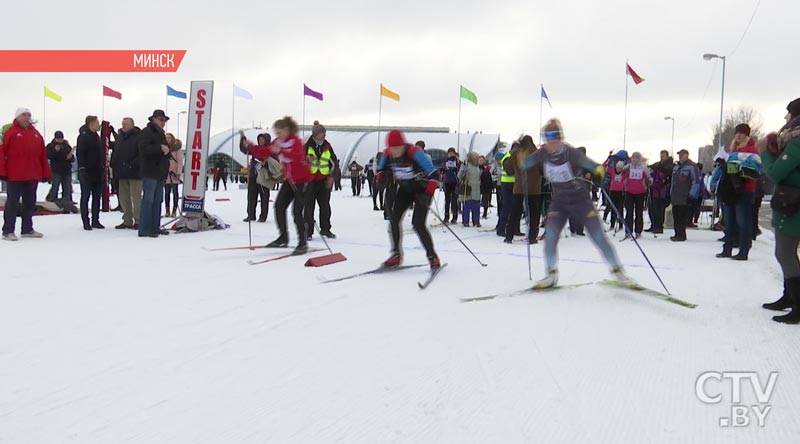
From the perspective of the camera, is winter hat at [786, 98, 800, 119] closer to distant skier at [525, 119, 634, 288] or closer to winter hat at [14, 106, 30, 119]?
distant skier at [525, 119, 634, 288]

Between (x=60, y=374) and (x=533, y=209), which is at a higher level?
(x=533, y=209)

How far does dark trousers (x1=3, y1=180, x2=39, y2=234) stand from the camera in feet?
25.8

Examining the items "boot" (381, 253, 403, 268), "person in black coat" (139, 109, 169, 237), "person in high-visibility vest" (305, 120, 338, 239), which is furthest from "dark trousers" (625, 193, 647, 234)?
"person in black coat" (139, 109, 169, 237)

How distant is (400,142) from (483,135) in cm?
7381

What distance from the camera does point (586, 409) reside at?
2469 millimetres

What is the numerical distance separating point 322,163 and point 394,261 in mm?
2984

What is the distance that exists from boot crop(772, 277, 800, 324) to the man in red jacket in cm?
893

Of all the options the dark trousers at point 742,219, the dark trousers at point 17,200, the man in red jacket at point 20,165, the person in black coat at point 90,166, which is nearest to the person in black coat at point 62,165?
the person in black coat at point 90,166

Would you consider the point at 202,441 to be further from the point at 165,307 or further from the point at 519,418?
the point at 165,307

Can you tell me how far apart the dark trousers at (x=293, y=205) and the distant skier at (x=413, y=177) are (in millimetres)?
1586

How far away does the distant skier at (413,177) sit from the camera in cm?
577

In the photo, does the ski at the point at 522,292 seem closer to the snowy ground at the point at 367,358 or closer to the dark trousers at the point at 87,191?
the snowy ground at the point at 367,358

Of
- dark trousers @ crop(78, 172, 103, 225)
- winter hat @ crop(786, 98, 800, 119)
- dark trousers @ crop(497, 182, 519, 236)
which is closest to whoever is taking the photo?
winter hat @ crop(786, 98, 800, 119)

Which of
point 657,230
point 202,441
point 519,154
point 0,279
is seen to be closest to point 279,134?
point 0,279
